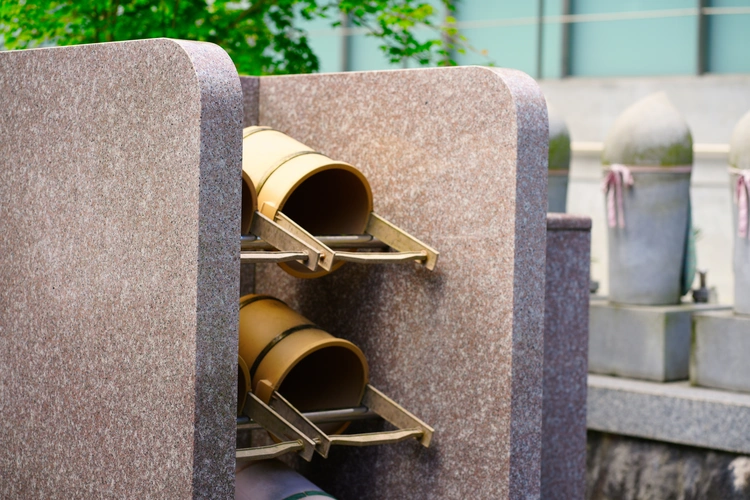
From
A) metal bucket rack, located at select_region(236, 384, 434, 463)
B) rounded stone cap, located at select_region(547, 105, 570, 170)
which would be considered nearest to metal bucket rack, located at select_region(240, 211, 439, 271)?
metal bucket rack, located at select_region(236, 384, 434, 463)

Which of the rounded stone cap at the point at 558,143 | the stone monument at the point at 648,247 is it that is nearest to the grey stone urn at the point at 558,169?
the rounded stone cap at the point at 558,143

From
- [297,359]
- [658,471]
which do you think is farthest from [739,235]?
[297,359]

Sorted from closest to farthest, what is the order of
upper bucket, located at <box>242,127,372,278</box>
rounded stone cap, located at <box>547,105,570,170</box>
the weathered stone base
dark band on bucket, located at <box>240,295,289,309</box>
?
1. upper bucket, located at <box>242,127,372,278</box>
2. dark band on bucket, located at <box>240,295,289,309</box>
3. the weathered stone base
4. rounded stone cap, located at <box>547,105,570,170</box>

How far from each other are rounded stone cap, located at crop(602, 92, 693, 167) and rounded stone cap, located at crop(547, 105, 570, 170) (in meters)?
0.34

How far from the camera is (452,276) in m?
2.76

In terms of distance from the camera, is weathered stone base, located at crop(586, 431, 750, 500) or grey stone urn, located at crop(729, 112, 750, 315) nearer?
weathered stone base, located at crop(586, 431, 750, 500)

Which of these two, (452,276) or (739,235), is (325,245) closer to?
(452,276)

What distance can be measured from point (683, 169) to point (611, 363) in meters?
0.95

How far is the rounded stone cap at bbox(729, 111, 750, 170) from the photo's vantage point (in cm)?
467

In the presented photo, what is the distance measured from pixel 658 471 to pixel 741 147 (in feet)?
4.67

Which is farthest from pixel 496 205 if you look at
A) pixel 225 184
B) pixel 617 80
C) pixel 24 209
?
pixel 617 80

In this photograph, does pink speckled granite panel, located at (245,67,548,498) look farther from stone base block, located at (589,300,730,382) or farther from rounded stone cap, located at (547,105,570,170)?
rounded stone cap, located at (547,105,570,170)

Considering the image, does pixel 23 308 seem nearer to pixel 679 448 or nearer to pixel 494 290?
pixel 494 290

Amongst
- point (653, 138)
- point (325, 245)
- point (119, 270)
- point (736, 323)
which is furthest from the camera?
point (653, 138)
